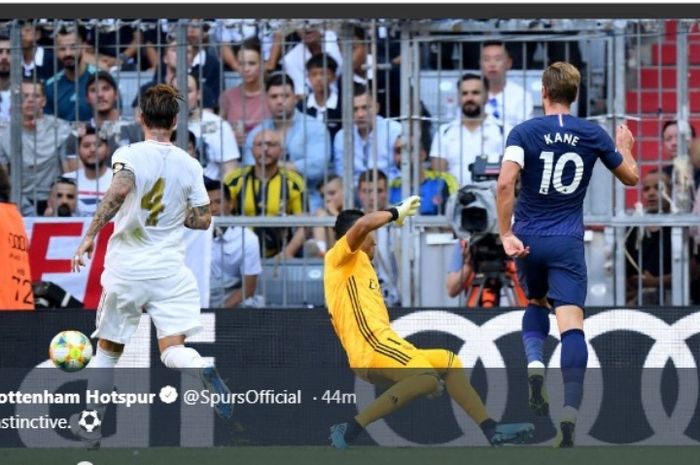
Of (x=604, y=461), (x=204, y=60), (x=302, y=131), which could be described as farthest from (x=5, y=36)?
(x=604, y=461)

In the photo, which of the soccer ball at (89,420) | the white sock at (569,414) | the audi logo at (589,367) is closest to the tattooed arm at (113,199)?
the soccer ball at (89,420)

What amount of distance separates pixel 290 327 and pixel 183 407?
1701 millimetres

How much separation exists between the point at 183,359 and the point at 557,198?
2.11 metres

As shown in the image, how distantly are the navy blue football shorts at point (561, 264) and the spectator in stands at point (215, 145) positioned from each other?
427 centimetres

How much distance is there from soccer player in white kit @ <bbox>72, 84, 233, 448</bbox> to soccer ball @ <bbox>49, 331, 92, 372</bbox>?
20 cm

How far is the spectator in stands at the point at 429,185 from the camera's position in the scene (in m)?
12.4

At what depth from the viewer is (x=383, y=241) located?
12.4 metres

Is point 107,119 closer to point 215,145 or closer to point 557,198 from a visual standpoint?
point 215,145

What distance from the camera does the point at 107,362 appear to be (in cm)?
915

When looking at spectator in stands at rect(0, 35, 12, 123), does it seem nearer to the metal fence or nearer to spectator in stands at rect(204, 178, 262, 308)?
the metal fence

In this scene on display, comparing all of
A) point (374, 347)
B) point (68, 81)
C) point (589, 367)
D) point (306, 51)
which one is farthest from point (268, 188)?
point (589, 367)

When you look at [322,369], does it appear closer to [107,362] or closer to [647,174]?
[107,362]

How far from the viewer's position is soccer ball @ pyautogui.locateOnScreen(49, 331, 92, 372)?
9.38m

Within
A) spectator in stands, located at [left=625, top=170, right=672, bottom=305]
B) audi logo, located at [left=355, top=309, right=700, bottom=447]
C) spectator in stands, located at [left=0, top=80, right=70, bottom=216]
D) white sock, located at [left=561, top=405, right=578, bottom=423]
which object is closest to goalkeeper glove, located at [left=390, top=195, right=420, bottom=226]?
audi logo, located at [left=355, top=309, right=700, bottom=447]
